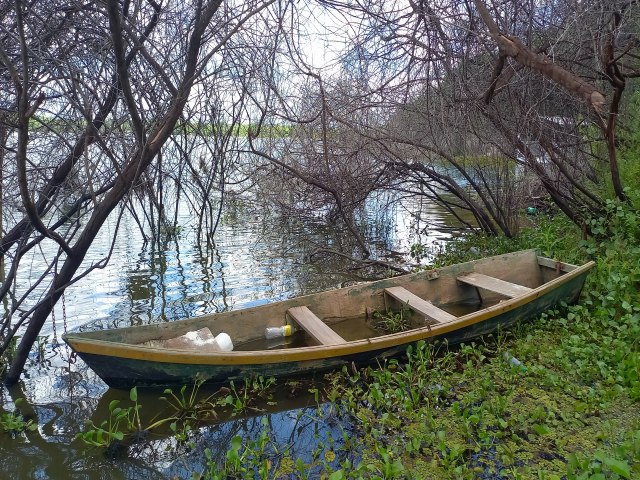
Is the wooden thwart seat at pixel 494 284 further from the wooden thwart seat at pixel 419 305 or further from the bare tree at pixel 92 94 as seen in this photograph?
the bare tree at pixel 92 94

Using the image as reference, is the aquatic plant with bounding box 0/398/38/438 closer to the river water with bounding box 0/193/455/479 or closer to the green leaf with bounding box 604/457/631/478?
the river water with bounding box 0/193/455/479

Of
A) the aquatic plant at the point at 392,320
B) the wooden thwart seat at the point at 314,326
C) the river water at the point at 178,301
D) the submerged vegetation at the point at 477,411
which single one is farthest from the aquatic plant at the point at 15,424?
the aquatic plant at the point at 392,320

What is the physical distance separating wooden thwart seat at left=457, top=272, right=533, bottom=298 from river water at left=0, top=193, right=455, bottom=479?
2.18 meters

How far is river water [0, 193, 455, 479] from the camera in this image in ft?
12.4

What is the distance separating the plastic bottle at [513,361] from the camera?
4.27 m

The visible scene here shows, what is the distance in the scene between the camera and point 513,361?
442cm

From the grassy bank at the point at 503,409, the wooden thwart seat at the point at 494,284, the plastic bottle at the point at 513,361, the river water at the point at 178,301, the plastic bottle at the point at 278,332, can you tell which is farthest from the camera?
the wooden thwart seat at the point at 494,284

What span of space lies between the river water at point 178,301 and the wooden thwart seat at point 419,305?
4.85 ft

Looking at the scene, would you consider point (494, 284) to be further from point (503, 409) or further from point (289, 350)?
point (289, 350)

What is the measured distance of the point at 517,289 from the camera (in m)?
5.70

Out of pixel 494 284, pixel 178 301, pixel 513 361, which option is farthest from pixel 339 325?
pixel 178 301

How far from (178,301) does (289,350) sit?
3.47 meters

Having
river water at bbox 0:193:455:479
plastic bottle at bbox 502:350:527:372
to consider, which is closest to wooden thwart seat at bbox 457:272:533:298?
plastic bottle at bbox 502:350:527:372

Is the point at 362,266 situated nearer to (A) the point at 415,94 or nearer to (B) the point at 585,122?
(A) the point at 415,94
